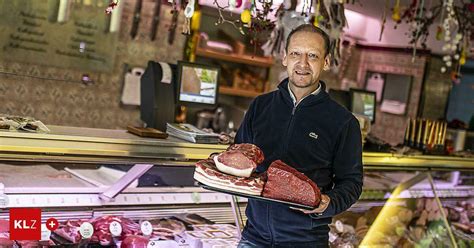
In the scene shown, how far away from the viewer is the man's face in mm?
2277

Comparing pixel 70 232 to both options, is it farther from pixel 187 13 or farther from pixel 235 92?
pixel 235 92

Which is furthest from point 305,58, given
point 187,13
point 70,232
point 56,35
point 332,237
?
point 56,35

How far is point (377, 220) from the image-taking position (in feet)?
13.5

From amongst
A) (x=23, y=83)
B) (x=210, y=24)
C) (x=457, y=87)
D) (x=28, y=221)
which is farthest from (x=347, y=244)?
(x=457, y=87)

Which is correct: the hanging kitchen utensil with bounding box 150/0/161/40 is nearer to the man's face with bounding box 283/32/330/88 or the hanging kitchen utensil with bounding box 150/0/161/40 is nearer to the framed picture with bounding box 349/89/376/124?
the framed picture with bounding box 349/89/376/124

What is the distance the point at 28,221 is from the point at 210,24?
222 inches

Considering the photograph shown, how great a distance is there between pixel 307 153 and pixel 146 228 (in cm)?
116

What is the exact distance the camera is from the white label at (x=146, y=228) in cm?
310

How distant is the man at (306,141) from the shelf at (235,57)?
5.09 m

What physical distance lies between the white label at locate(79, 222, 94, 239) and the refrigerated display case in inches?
5.7

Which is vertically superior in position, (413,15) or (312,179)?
(413,15)

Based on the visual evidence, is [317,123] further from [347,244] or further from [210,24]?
[210,24]

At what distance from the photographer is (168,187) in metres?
3.64

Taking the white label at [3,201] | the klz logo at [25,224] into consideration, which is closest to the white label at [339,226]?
the klz logo at [25,224]
